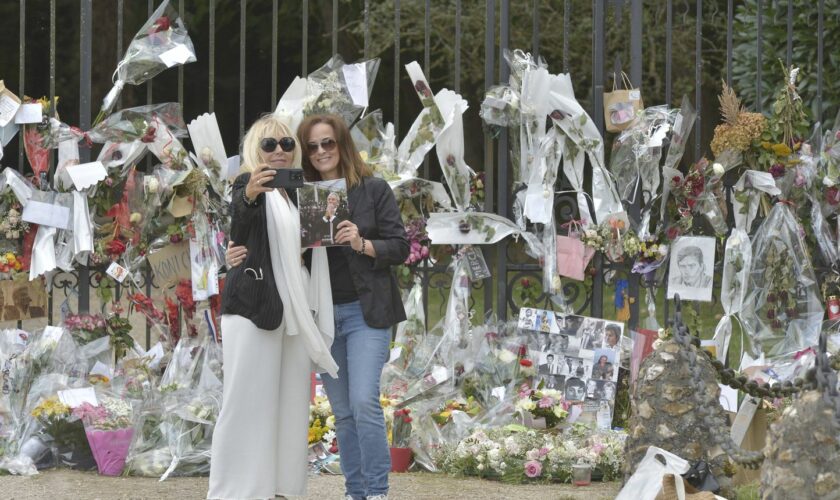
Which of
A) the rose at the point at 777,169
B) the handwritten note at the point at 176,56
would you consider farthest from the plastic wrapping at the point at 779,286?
the handwritten note at the point at 176,56

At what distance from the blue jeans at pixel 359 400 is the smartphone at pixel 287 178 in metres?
0.50

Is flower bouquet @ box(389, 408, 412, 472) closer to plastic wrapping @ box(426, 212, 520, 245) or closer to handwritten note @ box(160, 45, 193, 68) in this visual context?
plastic wrapping @ box(426, 212, 520, 245)

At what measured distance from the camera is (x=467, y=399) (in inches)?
245

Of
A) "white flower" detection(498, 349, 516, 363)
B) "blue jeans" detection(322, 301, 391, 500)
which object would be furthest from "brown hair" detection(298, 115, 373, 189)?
"white flower" detection(498, 349, 516, 363)

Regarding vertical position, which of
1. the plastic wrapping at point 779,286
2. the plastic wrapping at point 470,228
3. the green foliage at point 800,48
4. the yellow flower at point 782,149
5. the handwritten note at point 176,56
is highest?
the green foliage at point 800,48

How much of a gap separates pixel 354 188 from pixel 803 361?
2.66m

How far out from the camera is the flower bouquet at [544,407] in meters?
5.96

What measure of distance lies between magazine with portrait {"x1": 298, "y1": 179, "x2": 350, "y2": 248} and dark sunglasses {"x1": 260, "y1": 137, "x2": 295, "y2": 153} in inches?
5.7

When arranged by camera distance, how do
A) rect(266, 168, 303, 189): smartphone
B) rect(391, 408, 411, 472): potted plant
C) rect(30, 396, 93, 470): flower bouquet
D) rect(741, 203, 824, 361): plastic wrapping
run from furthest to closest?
rect(741, 203, 824, 361): plastic wrapping
rect(391, 408, 411, 472): potted plant
rect(30, 396, 93, 470): flower bouquet
rect(266, 168, 303, 189): smartphone

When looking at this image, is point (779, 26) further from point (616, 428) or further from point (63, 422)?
point (63, 422)

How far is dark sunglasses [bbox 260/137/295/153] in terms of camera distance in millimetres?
4547

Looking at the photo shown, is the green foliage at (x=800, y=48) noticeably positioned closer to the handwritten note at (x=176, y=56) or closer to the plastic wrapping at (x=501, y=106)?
the plastic wrapping at (x=501, y=106)

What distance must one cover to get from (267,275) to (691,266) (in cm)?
269

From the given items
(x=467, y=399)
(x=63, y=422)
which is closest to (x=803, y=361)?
(x=467, y=399)
